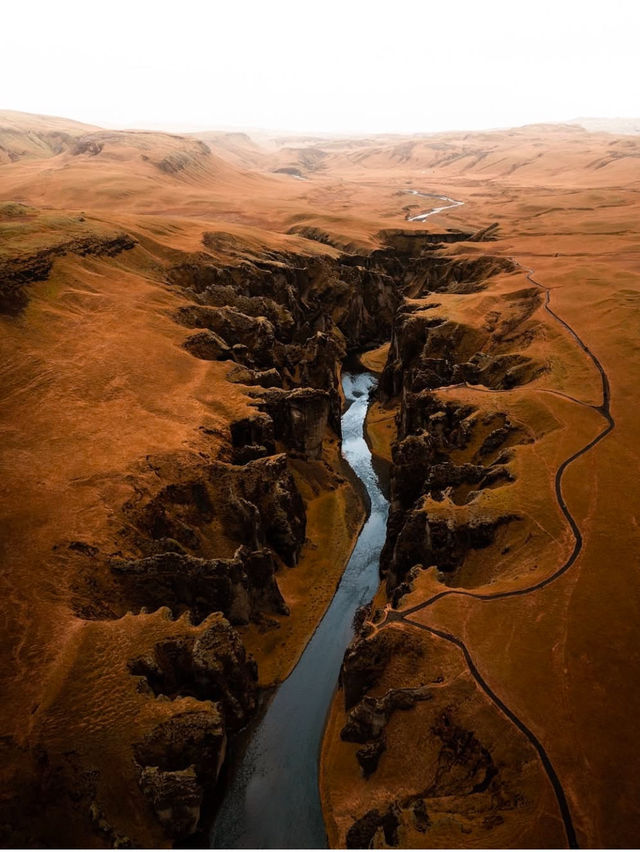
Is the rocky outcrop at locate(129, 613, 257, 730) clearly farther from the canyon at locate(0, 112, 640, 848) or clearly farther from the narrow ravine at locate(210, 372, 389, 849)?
the narrow ravine at locate(210, 372, 389, 849)

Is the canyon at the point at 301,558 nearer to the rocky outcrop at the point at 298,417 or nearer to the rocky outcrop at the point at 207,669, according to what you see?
the rocky outcrop at the point at 207,669

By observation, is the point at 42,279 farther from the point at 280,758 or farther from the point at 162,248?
the point at 280,758

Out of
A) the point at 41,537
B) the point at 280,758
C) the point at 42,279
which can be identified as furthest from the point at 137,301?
the point at 280,758

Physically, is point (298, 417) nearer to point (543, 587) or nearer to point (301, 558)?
point (301, 558)

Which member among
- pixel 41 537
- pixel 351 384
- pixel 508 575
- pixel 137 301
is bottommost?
pixel 351 384

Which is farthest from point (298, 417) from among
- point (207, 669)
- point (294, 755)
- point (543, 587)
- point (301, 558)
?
point (294, 755)

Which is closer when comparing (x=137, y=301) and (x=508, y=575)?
(x=508, y=575)
